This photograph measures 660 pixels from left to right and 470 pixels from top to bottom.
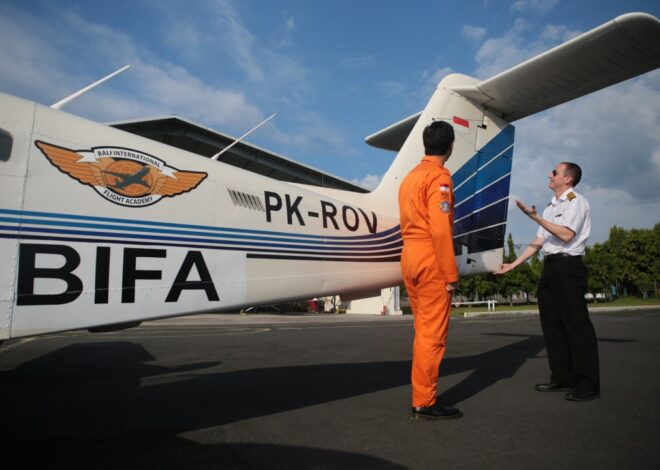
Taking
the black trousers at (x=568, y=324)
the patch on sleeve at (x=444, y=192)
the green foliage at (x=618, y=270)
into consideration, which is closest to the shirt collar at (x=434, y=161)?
the patch on sleeve at (x=444, y=192)

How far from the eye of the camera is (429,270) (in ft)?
9.25

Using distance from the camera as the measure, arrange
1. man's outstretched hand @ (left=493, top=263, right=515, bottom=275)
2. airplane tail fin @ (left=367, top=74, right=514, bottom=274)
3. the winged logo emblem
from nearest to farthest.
→ the winged logo emblem, man's outstretched hand @ (left=493, top=263, right=515, bottom=275), airplane tail fin @ (left=367, top=74, right=514, bottom=274)

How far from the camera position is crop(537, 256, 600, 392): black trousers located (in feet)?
10.9

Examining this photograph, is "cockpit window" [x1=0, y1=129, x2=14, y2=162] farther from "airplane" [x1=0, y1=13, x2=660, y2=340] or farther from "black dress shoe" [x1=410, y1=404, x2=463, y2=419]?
"black dress shoe" [x1=410, y1=404, x2=463, y2=419]

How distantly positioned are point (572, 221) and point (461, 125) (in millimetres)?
1712

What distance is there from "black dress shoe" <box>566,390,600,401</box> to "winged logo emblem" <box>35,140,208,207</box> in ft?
10.2

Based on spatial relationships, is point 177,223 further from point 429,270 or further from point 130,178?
point 429,270

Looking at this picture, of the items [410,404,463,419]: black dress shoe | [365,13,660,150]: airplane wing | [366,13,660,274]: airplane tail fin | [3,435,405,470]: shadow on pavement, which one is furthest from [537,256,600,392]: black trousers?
[3,435,405,470]: shadow on pavement

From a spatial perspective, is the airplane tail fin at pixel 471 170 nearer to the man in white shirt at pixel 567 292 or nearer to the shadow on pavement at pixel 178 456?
the man in white shirt at pixel 567 292

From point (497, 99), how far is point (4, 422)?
5.12 meters

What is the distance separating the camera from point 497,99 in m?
4.73

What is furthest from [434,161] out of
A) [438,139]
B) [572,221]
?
[572,221]

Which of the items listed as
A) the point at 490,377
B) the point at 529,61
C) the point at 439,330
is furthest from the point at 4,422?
the point at 529,61

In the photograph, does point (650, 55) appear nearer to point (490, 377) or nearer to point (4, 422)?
point (490, 377)
